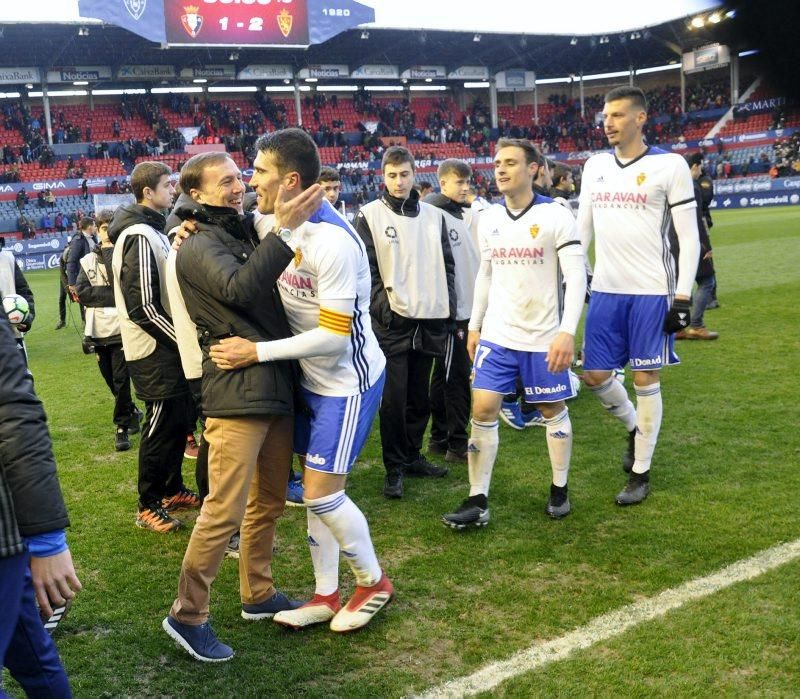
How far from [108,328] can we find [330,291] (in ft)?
13.4

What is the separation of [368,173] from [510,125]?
1444cm

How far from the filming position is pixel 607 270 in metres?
4.81

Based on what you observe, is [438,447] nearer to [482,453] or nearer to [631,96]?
[482,453]

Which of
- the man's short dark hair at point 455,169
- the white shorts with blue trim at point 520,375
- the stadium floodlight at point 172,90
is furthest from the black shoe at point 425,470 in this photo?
the stadium floodlight at point 172,90

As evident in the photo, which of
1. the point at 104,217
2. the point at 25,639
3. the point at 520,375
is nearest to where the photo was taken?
the point at 25,639

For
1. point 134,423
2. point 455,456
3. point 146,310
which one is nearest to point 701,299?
point 455,456

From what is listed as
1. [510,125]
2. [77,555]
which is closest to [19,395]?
[77,555]

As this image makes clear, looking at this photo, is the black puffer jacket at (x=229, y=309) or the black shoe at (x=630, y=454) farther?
the black shoe at (x=630, y=454)

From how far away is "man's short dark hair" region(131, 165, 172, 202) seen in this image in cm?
465

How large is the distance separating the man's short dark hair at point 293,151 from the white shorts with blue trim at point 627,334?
2310 mm

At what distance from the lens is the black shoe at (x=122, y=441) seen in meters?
6.37

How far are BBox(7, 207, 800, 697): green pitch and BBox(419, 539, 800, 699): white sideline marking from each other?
2.0 inches

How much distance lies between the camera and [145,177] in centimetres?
464

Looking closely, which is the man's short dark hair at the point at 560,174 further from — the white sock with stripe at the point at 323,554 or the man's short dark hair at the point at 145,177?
the white sock with stripe at the point at 323,554
